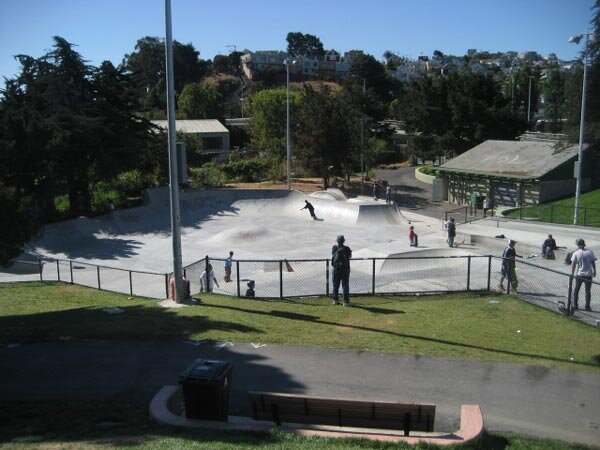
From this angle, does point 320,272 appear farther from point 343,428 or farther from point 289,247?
point 343,428

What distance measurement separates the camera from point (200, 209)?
4006 cm

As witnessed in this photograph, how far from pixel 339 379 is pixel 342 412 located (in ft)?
7.71

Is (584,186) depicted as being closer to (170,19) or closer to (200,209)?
(200,209)

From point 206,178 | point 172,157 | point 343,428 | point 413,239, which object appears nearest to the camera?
point 343,428

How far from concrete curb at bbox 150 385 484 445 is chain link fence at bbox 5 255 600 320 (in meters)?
7.88

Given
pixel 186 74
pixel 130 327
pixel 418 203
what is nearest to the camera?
pixel 130 327

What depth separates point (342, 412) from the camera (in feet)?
23.3

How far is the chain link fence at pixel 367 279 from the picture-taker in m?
16.3

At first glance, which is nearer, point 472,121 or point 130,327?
point 130,327

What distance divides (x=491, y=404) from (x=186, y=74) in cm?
15227

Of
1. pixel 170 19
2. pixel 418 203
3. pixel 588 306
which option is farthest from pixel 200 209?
pixel 588 306

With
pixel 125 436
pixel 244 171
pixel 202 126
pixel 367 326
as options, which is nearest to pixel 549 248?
pixel 367 326

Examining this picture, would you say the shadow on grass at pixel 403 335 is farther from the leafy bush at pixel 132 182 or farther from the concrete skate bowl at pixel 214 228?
the leafy bush at pixel 132 182

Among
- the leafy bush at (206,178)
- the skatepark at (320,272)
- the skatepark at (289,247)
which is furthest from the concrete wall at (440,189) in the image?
the leafy bush at (206,178)
